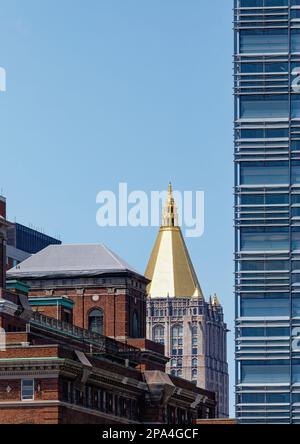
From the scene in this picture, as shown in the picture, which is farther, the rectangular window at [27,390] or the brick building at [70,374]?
the rectangular window at [27,390]

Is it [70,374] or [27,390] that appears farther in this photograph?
[70,374]

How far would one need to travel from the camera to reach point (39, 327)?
175m

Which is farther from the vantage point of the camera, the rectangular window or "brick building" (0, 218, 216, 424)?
the rectangular window

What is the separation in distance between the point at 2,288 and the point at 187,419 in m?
33.9

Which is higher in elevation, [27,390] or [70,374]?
[70,374]

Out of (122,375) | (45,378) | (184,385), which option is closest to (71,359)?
(45,378)

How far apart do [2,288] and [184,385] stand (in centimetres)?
3281

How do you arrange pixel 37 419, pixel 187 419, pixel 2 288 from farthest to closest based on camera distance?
pixel 187 419, pixel 2 288, pixel 37 419

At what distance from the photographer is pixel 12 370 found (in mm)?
154375
